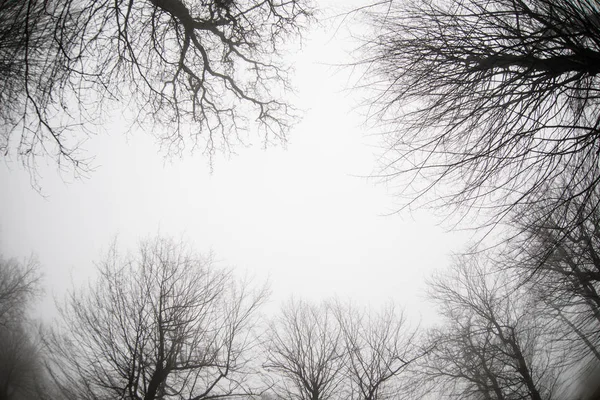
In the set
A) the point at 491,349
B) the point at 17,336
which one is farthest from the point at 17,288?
the point at 491,349

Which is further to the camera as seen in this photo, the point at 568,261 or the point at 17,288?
the point at 17,288

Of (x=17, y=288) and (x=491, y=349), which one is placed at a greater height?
(x=17, y=288)

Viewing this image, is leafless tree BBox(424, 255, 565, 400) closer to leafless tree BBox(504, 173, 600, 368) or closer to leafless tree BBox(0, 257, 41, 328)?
leafless tree BBox(504, 173, 600, 368)

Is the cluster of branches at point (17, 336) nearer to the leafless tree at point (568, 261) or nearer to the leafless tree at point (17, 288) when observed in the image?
the leafless tree at point (17, 288)

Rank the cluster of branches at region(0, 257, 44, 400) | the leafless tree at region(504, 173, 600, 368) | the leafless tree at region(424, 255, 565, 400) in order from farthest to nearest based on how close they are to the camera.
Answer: the cluster of branches at region(0, 257, 44, 400), the leafless tree at region(424, 255, 565, 400), the leafless tree at region(504, 173, 600, 368)

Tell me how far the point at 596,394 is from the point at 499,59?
51.2 feet

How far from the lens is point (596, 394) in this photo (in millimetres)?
9672

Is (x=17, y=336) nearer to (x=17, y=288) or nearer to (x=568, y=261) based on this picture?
(x=17, y=288)

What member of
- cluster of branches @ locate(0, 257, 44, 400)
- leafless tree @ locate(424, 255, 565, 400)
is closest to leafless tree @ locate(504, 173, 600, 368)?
leafless tree @ locate(424, 255, 565, 400)

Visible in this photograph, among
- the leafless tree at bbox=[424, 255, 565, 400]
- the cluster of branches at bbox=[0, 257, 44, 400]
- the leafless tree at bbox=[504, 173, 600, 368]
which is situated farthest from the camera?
the cluster of branches at bbox=[0, 257, 44, 400]

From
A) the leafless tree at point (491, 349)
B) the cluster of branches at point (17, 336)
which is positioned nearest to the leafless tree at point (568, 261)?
the leafless tree at point (491, 349)

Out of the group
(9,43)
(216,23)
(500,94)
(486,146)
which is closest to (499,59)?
(500,94)

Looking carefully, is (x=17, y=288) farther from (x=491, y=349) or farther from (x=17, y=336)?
(x=491, y=349)

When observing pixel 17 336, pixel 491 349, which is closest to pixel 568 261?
pixel 491 349
